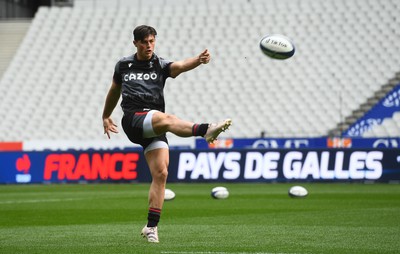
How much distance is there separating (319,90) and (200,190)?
40.3 feet

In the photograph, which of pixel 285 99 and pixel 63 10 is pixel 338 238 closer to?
pixel 285 99

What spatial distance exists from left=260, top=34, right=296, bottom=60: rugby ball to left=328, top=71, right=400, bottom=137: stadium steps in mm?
19668

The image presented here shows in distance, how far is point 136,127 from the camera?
29.7 ft

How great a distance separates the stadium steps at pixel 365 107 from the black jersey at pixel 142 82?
72.9ft

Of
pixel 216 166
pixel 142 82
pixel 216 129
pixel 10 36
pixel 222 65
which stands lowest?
pixel 216 166

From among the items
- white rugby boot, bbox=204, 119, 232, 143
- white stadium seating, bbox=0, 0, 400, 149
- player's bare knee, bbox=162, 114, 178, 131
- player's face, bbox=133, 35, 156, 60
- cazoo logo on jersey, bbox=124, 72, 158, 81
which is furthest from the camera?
white stadium seating, bbox=0, 0, 400, 149

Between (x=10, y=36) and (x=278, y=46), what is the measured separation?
101 ft

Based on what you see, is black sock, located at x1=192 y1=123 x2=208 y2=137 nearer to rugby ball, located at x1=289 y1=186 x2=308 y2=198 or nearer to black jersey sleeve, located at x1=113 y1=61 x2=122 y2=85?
black jersey sleeve, located at x1=113 y1=61 x2=122 y2=85

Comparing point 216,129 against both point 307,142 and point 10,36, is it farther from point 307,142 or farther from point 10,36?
point 10,36

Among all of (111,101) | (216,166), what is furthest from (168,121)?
(216,166)

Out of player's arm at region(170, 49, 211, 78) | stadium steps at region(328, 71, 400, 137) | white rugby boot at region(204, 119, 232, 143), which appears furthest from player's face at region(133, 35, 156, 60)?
stadium steps at region(328, 71, 400, 137)

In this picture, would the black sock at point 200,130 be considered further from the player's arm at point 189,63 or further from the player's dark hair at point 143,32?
the player's dark hair at point 143,32

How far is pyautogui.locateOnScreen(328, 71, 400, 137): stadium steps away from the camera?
31.5m

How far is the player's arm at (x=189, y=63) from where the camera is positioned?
921 centimetres
